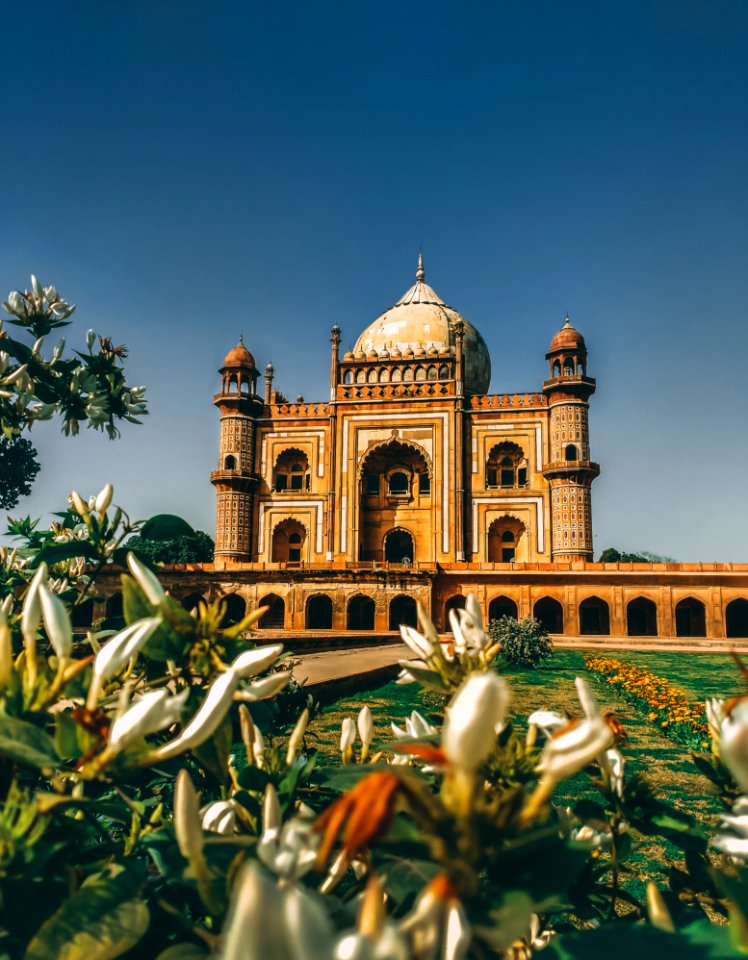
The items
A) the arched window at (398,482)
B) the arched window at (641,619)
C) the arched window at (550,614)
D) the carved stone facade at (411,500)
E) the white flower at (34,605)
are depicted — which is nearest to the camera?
the white flower at (34,605)

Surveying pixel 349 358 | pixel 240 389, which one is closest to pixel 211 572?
pixel 240 389

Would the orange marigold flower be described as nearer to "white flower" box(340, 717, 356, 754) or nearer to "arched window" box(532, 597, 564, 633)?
"white flower" box(340, 717, 356, 754)

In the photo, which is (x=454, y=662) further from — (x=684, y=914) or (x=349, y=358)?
(x=349, y=358)

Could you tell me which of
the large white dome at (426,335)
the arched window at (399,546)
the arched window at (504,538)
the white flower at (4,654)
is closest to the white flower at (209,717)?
the white flower at (4,654)

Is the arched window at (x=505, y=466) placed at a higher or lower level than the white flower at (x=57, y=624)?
higher

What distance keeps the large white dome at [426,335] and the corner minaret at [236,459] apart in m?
5.43

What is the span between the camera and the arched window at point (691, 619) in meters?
21.4

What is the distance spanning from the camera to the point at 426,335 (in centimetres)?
2744

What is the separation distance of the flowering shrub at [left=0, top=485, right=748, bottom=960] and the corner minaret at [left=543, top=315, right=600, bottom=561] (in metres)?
21.5

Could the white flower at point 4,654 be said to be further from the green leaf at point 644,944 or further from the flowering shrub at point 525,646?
the flowering shrub at point 525,646

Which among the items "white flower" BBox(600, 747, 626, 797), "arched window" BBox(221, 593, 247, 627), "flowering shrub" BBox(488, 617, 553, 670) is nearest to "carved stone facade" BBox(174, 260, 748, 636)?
"arched window" BBox(221, 593, 247, 627)

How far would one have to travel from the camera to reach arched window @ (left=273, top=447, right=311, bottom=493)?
25125 mm

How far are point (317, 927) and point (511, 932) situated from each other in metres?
0.22

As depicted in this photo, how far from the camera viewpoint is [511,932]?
0.56 m
